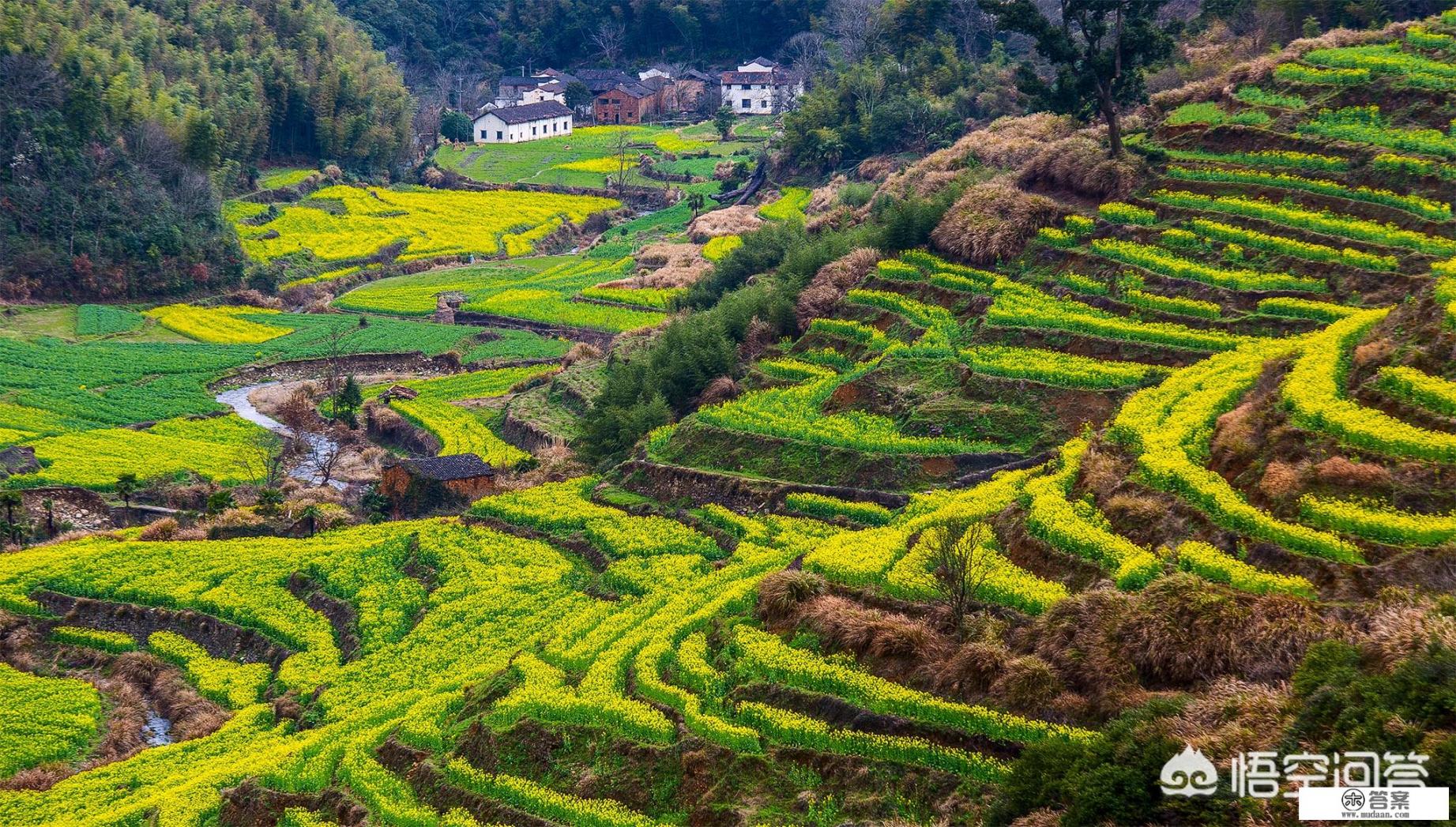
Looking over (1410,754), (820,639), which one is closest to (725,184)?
(820,639)

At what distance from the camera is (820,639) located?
73.4 feet

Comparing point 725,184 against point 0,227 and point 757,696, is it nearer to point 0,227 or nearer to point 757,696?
point 0,227

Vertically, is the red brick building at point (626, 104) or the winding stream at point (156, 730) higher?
the red brick building at point (626, 104)

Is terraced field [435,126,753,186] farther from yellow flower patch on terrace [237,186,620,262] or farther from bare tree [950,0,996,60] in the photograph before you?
bare tree [950,0,996,60]

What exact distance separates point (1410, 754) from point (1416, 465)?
319 inches

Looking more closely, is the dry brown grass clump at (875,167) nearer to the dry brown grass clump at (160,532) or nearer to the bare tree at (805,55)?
the bare tree at (805,55)

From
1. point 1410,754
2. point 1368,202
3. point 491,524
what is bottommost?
point 491,524

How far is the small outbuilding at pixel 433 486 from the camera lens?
1737 inches

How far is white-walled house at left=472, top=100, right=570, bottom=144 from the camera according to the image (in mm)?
130750

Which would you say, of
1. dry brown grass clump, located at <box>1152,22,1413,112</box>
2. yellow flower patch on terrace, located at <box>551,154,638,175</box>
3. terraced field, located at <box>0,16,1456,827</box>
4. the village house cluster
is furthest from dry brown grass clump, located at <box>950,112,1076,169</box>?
the village house cluster

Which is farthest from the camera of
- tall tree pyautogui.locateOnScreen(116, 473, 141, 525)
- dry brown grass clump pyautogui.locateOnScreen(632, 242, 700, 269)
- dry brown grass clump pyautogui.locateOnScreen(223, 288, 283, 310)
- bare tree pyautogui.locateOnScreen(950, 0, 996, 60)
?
bare tree pyautogui.locateOnScreen(950, 0, 996, 60)

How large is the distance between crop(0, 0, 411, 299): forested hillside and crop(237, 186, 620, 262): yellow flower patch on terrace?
501 centimetres

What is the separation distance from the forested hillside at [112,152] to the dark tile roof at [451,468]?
42.6m

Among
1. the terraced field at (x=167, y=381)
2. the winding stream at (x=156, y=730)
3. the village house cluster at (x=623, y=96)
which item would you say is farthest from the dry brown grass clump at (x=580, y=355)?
the village house cluster at (x=623, y=96)
